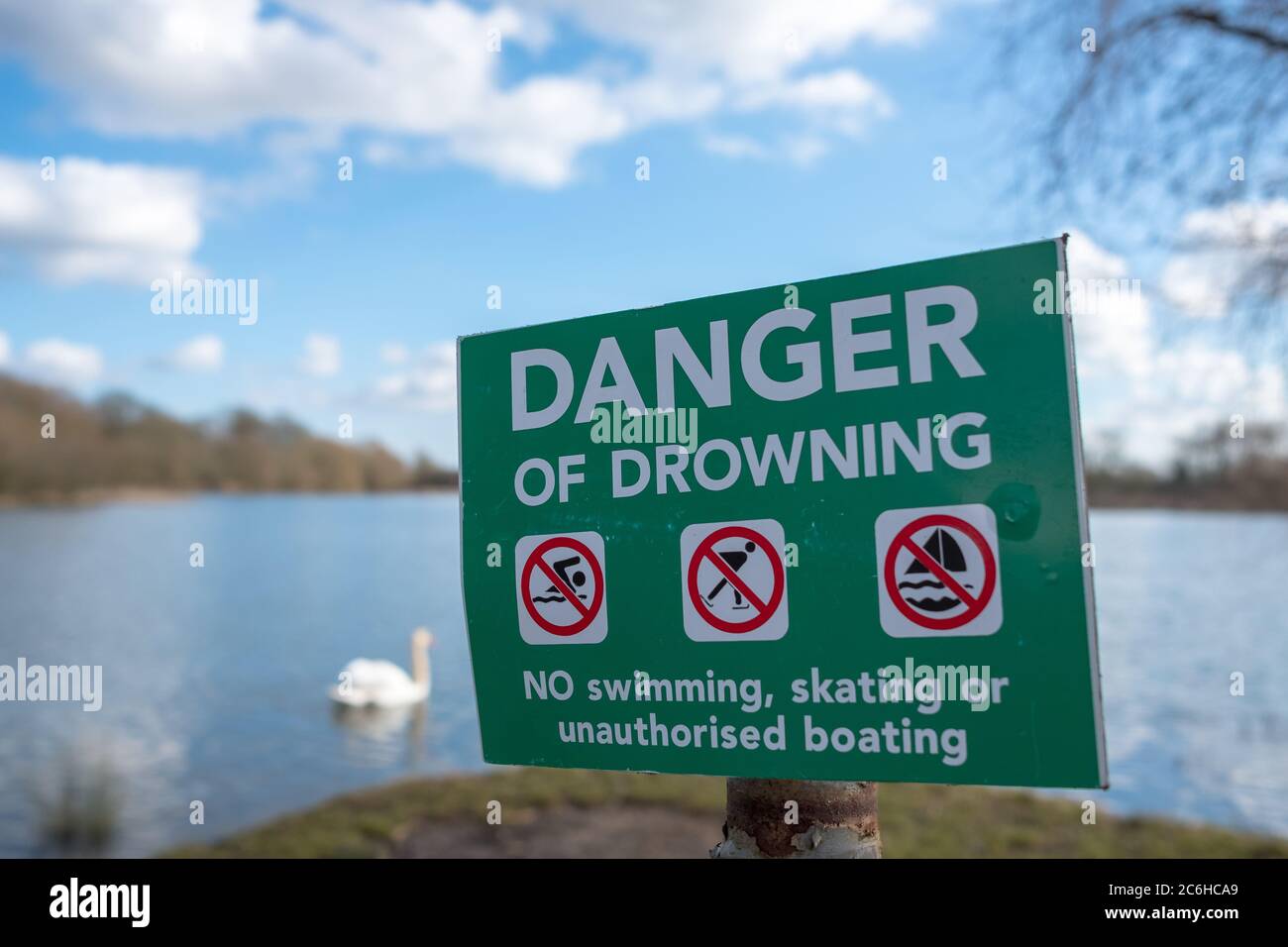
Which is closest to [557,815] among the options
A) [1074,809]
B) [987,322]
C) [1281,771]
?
[1074,809]

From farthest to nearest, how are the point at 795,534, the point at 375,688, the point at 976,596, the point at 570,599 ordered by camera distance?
the point at 375,688 → the point at 570,599 → the point at 795,534 → the point at 976,596

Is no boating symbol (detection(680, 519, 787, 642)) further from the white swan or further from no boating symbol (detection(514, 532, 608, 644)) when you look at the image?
the white swan

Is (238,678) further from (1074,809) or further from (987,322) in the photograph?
(987,322)

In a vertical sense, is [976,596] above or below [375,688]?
above

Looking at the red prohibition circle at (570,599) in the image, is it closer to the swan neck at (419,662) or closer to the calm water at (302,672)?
the calm water at (302,672)

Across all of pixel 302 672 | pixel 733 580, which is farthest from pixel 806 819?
pixel 302 672

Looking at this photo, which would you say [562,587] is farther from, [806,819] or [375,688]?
[375,688]

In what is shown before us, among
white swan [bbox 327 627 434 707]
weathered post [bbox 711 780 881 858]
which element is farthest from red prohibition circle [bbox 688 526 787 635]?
white swan [bbox 327 627 434 707]

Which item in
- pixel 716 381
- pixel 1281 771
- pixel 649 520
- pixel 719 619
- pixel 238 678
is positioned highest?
pixel 716 381

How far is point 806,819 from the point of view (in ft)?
5.99

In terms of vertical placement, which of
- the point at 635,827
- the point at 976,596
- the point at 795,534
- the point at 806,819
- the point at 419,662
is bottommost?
the point at 635,827

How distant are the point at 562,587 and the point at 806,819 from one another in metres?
0.62

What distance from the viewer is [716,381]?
184cm
